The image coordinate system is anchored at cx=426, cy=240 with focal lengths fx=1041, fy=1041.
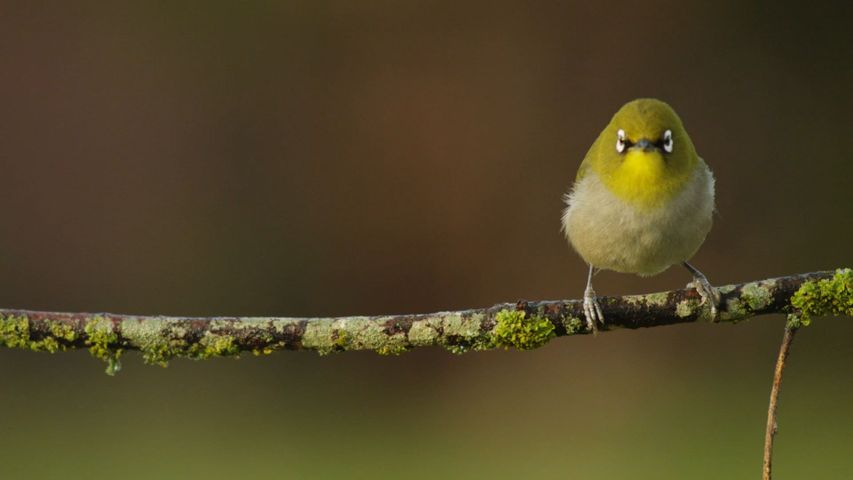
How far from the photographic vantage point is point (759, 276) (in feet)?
30.9

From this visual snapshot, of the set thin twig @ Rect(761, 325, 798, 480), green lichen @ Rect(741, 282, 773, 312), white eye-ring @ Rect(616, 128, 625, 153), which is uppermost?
white eye-ring @ Rect(616, 128, 625, 153)

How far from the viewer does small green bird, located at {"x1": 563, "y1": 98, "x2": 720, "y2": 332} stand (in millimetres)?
4047

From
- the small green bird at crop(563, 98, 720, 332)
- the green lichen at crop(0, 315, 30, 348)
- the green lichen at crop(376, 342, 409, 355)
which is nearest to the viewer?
the green lichen at crop(0, 315, 30, 348)

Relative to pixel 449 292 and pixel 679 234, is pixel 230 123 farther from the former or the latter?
pixel 679 234

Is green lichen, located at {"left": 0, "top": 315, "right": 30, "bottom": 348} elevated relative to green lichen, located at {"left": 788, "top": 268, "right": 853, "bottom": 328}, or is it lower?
elevated

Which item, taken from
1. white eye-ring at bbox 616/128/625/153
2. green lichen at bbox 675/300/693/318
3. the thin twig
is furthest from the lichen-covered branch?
white eye-ring at bbox 616/128/625/153

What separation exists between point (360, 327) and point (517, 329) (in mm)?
491

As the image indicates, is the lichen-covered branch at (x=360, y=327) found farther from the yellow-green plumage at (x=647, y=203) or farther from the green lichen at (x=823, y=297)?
the yellow-green plumage at (x=647, y=203)

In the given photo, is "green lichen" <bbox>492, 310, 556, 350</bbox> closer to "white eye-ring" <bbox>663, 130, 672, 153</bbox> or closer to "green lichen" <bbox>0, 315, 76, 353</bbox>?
"white eye-ring" <bbox>663, 130, 672, 153</bbox>

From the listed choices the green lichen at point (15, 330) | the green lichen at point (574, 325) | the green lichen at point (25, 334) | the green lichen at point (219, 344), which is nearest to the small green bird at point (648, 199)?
the green lichen at point (574, 325)

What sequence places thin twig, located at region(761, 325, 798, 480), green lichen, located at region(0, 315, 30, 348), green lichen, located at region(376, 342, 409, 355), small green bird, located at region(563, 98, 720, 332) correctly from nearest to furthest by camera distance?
thin twig, located at region(761, 325, 798, 480), green lichen, located at region(0, 315, 30, 348), green lichen, located at region(376, 342, 409, 355), small green bird, located at region(563, 98, 720, 332)

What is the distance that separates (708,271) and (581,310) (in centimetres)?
635

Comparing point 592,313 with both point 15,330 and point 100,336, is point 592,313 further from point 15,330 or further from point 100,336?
point 15,330

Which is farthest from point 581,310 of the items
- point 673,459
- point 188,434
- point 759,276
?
point 759,276
